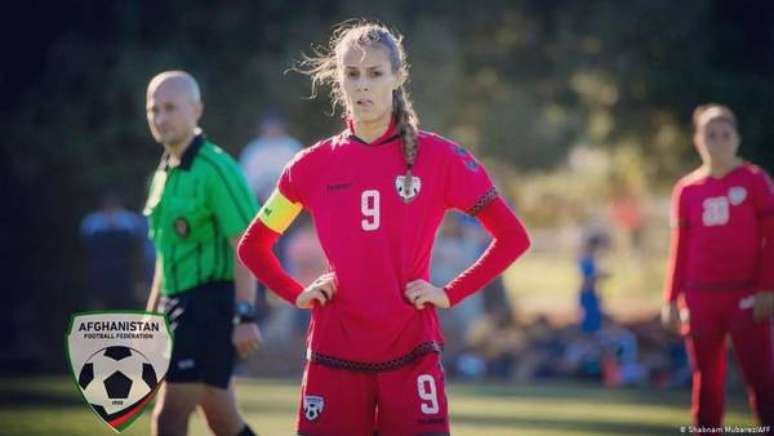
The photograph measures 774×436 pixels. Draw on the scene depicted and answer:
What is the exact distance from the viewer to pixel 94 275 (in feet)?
58.7

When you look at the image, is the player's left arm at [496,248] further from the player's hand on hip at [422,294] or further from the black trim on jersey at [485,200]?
the player's hand on hip at [422,294]

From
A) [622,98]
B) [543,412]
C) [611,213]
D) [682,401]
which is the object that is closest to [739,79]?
[622,98]

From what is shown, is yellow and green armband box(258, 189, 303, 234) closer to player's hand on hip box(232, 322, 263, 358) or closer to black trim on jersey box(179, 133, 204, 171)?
player's hand on hip box(232, 322, 263, 358)

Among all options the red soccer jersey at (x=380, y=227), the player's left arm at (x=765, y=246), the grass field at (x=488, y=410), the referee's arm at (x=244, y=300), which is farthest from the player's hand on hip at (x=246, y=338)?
the player's left arm at (x=765, y=246)

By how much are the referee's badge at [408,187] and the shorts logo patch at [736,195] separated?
13.2ft

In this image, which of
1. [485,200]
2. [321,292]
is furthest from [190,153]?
[485,200]

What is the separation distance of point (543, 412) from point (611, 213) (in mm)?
24871

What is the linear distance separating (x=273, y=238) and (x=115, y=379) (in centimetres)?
88

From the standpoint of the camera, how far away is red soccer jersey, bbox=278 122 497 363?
17.5 feet

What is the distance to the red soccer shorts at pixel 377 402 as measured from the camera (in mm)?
5238

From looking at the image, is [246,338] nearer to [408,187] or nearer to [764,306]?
[408,187]

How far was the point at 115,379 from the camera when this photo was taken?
18.2 feet

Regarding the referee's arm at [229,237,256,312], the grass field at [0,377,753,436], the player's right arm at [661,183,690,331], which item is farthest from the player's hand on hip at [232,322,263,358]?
the player's right arm at [661,183,690,331]

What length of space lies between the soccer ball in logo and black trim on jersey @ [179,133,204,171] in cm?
188
